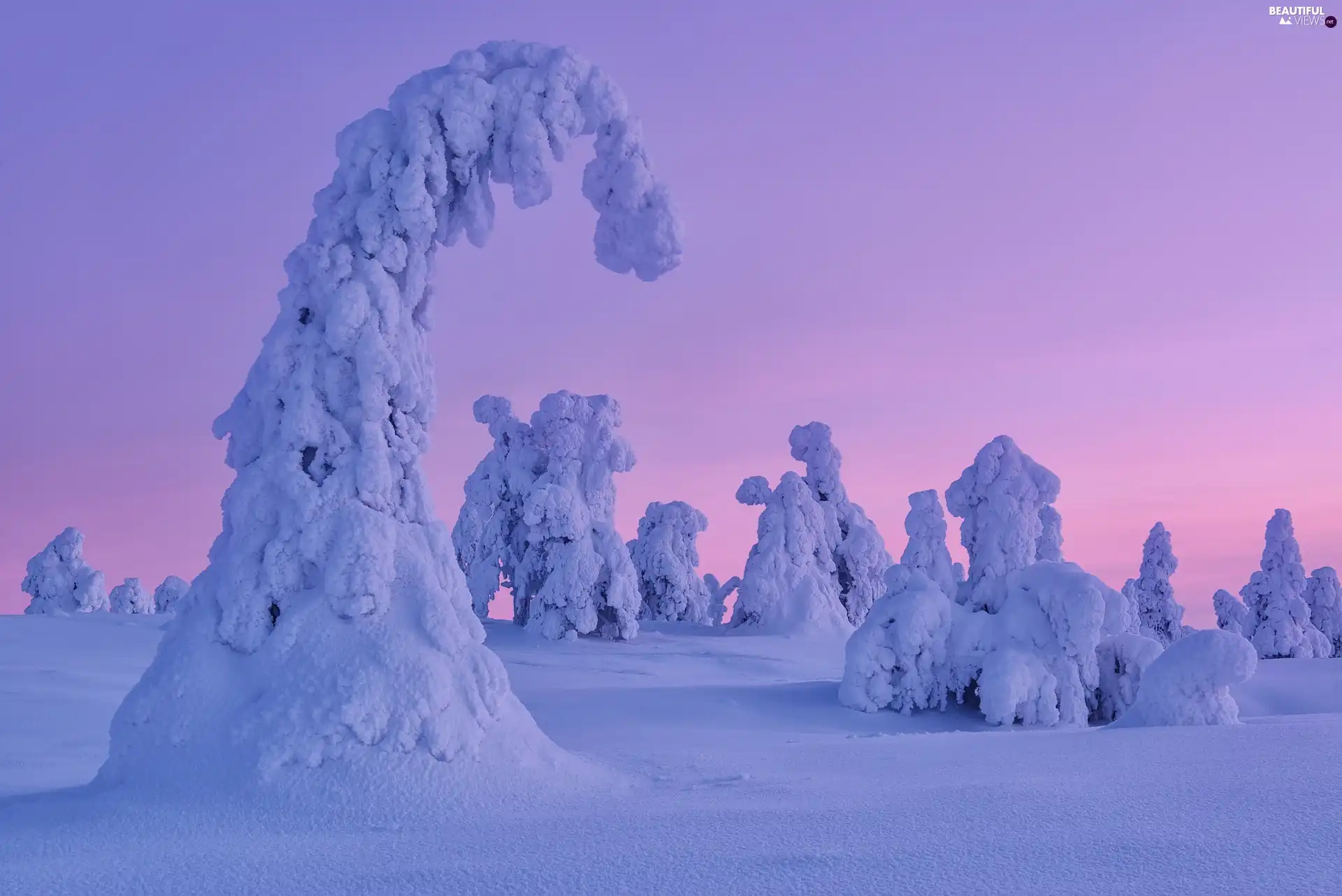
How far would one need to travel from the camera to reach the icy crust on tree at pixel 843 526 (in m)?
35.4

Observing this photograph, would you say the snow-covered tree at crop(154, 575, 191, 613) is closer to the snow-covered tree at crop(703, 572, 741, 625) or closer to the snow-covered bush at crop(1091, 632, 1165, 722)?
the snow-covered tree at crop(703, 572, 741, 625)

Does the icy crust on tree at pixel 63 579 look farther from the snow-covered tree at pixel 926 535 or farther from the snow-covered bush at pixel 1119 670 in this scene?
the snow-covered bush at pixel 1119 670

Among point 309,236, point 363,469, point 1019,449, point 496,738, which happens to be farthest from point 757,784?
point 1019,449

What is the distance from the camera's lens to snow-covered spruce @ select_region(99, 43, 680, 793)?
7.14 metres

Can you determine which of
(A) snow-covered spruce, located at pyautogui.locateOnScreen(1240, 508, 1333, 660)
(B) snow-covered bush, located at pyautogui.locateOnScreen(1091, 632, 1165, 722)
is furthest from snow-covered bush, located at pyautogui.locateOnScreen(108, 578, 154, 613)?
(A) snow-covered spruce, located at pyautogui.locateOnScreen(1240, 508, 1333, 660)

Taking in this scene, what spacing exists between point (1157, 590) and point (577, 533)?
2494 centimetres

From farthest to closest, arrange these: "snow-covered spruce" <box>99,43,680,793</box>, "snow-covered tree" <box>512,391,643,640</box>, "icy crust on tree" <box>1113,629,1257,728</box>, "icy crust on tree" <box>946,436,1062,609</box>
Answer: "snow-covered tree" <box>512,391,643,640</box>, "icy crust on tree" <box>946,436,1062,609</box>, "icy crust on tree" <box>1113,629,1257,728</box>, "snow-covered spruce" <box>99,43,680,793</box>

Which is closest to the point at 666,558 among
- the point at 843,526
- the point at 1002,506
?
the point at 843,526

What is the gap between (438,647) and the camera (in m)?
7.60

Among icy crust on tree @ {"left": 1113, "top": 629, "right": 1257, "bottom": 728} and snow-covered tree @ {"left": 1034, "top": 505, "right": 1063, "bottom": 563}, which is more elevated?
snow-covered tree @ {"left": 1034, "top": 505, "right": 1063, "bottom": 563}

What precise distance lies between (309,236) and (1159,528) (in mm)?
38999

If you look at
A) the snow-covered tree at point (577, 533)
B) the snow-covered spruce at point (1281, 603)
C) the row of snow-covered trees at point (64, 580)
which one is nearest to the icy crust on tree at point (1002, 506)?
the snow-covered tree at point (577, 533)

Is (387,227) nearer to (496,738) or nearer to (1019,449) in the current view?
(496,738)

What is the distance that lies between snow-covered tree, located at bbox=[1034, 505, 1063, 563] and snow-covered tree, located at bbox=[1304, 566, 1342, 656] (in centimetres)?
1646
